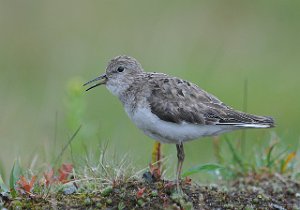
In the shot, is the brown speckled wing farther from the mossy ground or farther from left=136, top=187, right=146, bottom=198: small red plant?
left=136, top=187, right=146, bottom=198: small red plant

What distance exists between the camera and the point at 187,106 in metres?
7.86

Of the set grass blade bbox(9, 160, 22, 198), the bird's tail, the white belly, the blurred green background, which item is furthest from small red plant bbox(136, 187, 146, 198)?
the blurred green background

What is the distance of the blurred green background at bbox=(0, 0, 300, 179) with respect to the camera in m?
14.1

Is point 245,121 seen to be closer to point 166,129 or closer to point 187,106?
point 187,106

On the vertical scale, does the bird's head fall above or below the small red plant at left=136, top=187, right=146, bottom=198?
above

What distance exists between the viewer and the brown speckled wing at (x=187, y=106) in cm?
777

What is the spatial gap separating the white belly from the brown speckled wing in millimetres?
53

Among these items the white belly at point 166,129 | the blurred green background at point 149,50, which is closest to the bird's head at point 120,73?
the white belly at point 166,129

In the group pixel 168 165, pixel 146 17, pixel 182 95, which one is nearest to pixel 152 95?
pixel 182 95

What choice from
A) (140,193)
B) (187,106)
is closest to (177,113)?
(187,106)

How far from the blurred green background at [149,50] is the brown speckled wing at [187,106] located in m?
4.70

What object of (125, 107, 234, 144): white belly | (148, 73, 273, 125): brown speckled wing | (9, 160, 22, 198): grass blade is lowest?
(9, 160, 22, 198): grass blade

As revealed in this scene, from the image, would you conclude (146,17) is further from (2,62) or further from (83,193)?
(83,193)

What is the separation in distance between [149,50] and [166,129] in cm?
878
